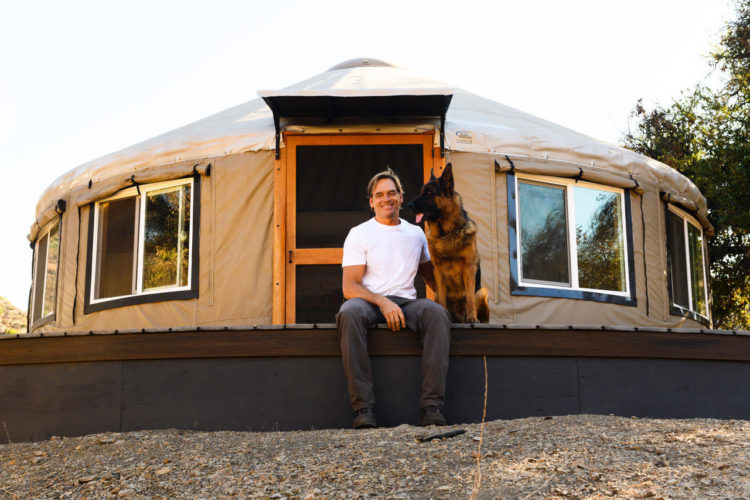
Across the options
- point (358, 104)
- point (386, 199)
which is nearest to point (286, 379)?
point (386, 199)

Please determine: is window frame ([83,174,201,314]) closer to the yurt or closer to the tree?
the yurt

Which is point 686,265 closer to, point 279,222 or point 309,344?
point 279,222

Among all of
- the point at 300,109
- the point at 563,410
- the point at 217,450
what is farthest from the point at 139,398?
the point at 300,109

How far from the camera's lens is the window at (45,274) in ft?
21.7

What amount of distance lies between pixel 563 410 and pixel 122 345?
2.05m

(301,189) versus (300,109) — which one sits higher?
(300,109)

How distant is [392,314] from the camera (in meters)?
3.40

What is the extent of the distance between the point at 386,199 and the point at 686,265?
401 centimetres

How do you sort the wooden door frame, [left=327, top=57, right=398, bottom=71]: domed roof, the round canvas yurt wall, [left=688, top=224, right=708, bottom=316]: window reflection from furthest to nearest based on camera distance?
[left=327, top=57, right=398, bottom=71]: domed roof
[left=688, top=224, right=708, bottom=316]: window reflection
the round canvas yurt wall
the wooden door frame

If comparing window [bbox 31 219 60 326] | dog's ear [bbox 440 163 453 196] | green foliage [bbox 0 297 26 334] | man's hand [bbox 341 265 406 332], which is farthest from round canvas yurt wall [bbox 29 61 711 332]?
green foliage [bbox 0 297 26 334]

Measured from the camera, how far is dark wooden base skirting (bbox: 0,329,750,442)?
3.51 metres

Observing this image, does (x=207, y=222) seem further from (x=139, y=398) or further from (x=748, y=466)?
(x=748, y=466)

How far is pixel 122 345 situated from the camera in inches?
143

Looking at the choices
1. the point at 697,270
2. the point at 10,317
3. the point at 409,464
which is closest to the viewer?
the point at 409,464
